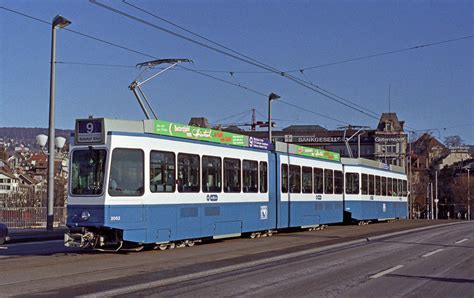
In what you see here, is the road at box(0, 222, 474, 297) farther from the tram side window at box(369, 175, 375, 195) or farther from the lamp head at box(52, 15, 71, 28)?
the tram side window at box(369, 175, 375, 195)

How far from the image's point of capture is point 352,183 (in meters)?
35.6

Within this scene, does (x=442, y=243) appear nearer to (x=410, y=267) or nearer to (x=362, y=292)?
(x=410, y=267)

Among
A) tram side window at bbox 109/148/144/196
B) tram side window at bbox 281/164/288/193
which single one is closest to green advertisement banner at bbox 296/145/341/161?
tram side window at bbox 281/164/288/193

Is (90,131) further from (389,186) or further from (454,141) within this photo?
(454,141)

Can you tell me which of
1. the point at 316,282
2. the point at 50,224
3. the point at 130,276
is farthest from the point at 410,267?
the point at 50,224

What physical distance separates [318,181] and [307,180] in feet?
5.14

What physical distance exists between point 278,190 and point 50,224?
Result: 9539mm

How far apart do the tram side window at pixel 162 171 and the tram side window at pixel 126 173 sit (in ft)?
1.44

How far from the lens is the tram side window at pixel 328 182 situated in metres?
31.8

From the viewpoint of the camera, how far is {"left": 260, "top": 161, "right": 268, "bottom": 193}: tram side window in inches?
981

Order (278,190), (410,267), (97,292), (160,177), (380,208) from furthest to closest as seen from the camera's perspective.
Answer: (380,208)
(278,190)
(160,177)
(410,267)
(97,292)

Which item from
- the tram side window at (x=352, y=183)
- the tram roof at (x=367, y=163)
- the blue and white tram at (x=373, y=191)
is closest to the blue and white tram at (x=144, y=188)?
the tram side window at (x=352, y=183)

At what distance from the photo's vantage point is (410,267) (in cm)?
1557

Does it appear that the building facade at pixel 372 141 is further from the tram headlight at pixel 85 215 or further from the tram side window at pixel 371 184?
the tram headlight at pixel 85 215
